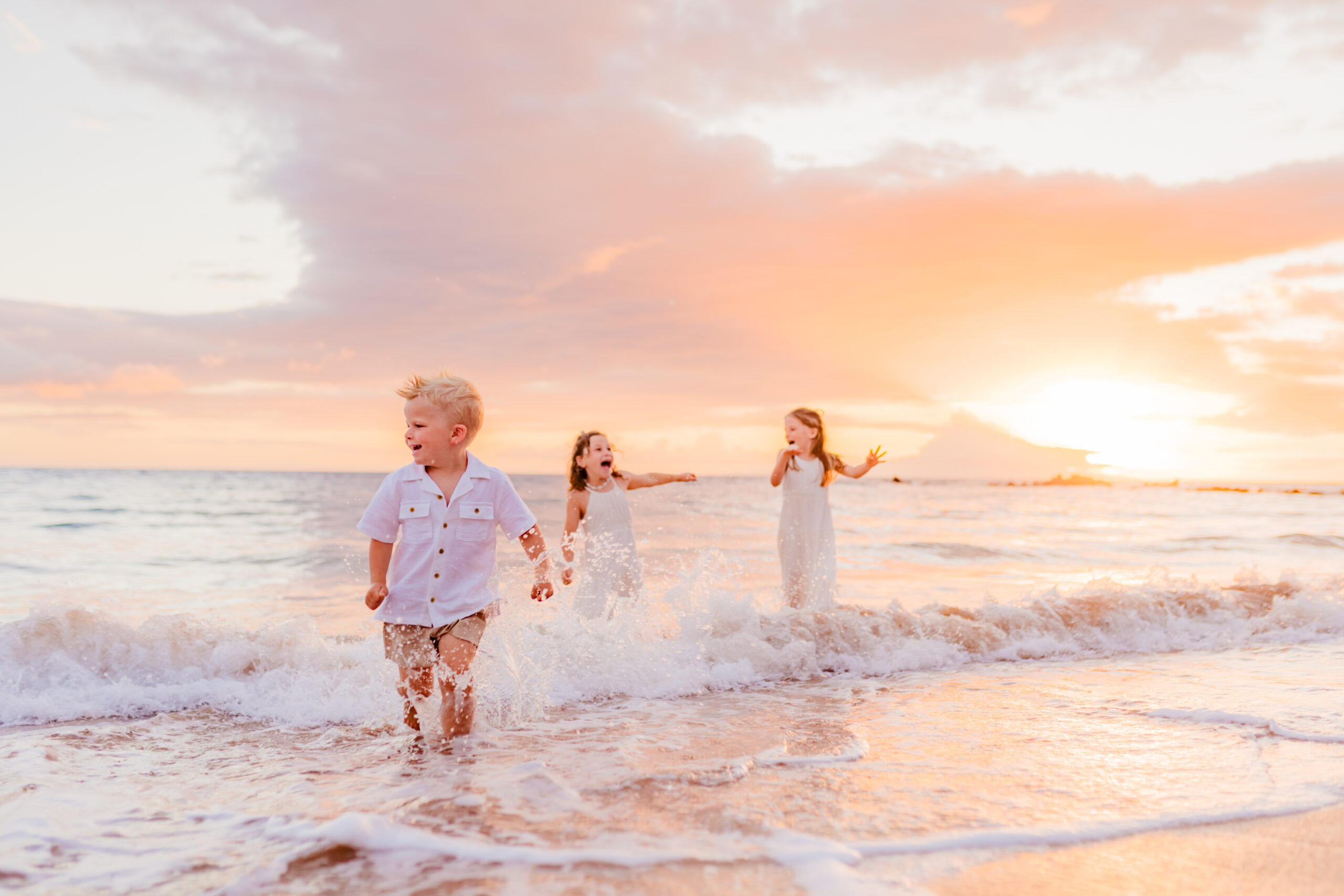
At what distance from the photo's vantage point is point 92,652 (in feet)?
19.6

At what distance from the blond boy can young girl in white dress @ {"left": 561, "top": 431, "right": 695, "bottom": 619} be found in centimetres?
304

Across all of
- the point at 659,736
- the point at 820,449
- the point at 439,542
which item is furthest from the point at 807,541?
the point at 439,542

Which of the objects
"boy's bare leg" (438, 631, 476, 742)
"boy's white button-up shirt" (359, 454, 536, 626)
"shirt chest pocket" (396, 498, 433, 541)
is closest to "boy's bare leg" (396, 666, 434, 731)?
"boy's bare leg" (438, 631, 476, 742)

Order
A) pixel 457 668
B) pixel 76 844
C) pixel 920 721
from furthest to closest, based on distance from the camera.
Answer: pixel 920 721
pixel 457 668
pixel 76 844

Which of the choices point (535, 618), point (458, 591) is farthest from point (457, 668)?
point (535, 618)

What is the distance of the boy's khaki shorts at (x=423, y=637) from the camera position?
14.0 ft

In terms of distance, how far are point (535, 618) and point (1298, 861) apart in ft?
16.8

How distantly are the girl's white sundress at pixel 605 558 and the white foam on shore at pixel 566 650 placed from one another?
29 cm

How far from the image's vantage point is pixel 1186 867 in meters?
2.79

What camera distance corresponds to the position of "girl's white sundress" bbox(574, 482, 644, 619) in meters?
7.50

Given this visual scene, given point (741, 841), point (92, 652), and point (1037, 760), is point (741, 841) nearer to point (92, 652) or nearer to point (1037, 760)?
point (1037, 760)

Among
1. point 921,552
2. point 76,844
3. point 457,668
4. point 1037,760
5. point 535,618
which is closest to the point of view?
point 76,844

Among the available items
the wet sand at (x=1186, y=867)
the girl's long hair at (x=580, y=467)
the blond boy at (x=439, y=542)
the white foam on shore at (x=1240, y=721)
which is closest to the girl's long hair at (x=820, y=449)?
the girl's long hair at (x=580, y=467)

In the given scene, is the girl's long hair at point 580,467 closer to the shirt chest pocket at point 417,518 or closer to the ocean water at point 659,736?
the ocean water at point 659,736
